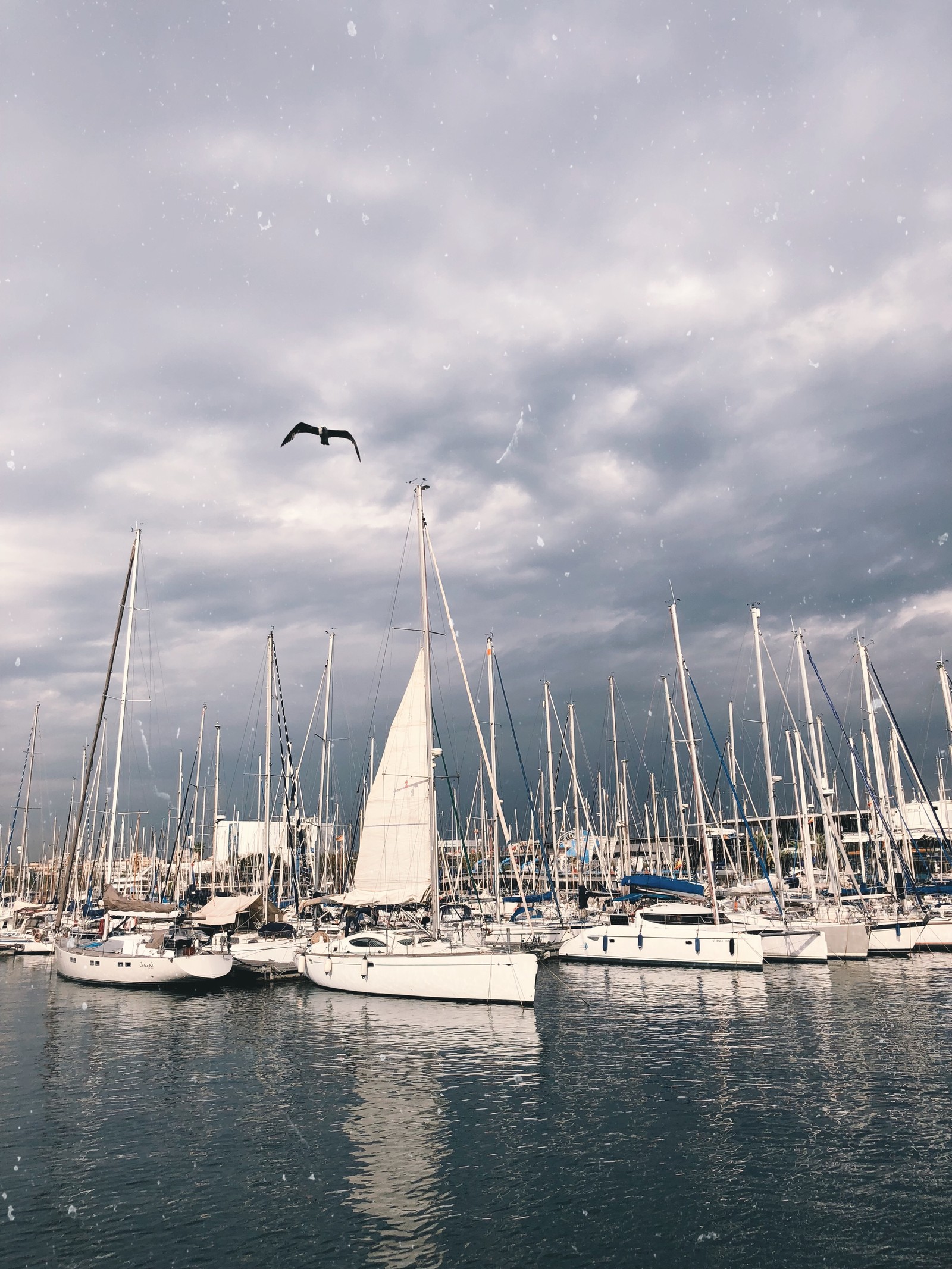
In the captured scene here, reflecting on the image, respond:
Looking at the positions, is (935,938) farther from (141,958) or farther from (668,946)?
(141,958)

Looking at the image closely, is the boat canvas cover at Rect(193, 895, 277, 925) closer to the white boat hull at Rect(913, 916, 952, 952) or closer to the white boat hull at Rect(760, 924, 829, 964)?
the white boat hull at Rect(760, 924, 829, 964)

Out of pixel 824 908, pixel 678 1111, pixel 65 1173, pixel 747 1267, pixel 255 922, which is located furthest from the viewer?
pixel 824 908

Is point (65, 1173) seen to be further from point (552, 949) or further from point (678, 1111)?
point (552, 949)

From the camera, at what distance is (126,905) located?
4659 centimetres

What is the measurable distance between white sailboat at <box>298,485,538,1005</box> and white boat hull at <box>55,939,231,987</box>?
13.7 feet

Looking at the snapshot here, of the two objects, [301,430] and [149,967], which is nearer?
[301,430]

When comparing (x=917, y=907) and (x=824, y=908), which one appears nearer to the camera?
(x=824, y=908)

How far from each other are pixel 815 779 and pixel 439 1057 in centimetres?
3757

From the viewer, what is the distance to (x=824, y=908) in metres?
49.9

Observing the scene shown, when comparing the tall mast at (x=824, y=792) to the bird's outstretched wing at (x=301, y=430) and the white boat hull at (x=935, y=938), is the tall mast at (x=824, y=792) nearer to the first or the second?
the white boat hull at (x=935, y=938)

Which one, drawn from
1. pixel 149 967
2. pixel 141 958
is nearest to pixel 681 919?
pixel 149 967

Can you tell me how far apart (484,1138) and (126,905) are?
119 ft

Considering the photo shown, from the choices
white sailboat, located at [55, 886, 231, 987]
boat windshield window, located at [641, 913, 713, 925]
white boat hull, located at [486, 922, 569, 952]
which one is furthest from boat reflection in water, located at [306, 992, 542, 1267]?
boat windshield window, located at [641, 913, 713, 925]

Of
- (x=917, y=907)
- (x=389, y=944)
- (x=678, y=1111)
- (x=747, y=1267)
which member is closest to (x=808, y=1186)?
(x=747, y=1267)
